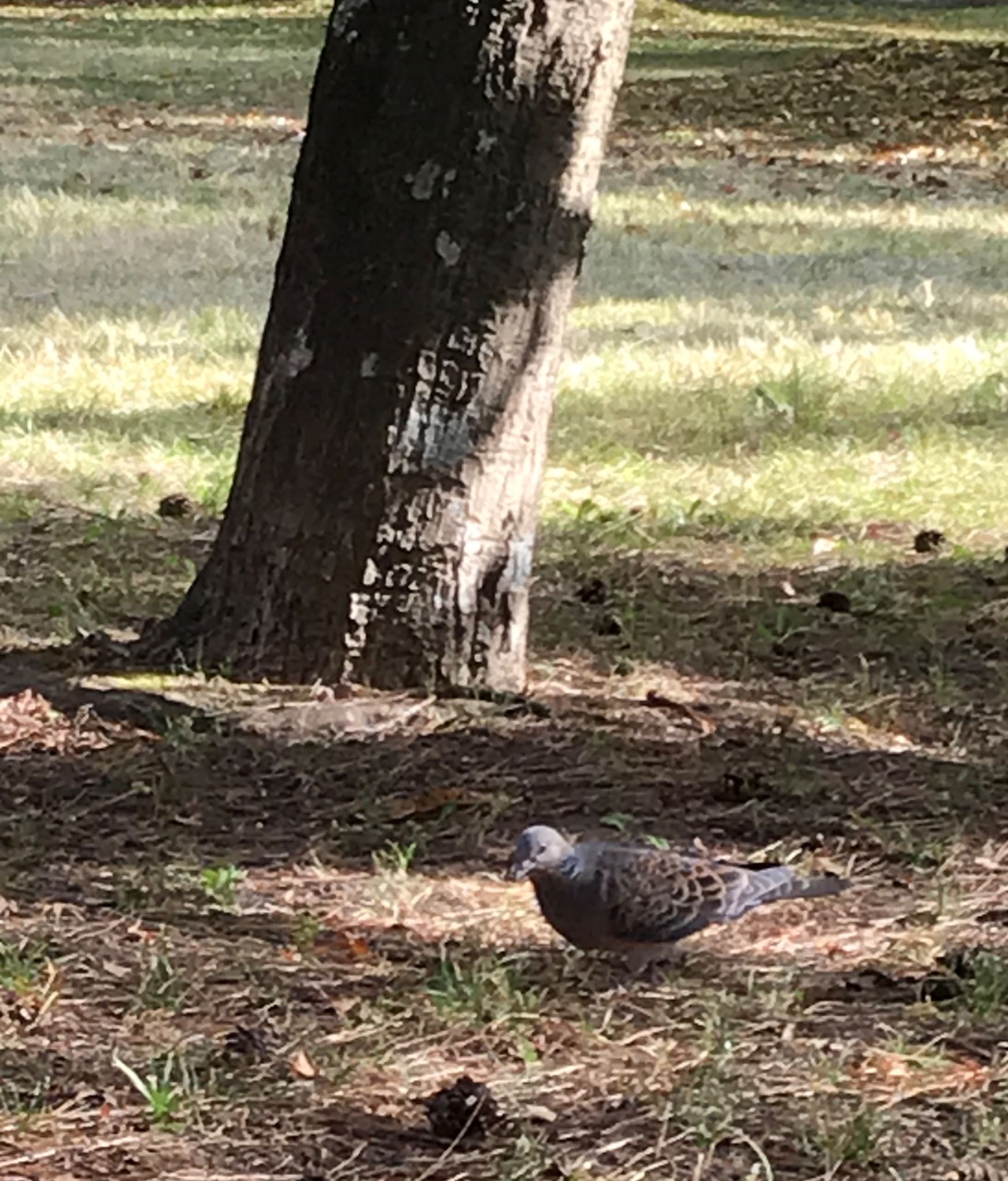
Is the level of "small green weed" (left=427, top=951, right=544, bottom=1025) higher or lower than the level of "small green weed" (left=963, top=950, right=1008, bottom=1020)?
lower

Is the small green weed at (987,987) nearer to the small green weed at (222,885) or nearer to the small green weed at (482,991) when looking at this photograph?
the small green weed at (482,991)

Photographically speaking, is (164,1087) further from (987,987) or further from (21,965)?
(987,987)

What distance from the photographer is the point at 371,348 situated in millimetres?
4504

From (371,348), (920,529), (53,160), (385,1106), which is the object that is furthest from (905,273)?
(385,1106)

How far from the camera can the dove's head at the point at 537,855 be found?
11.1ft

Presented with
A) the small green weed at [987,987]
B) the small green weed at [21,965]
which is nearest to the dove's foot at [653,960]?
the small green weed at [987,987]

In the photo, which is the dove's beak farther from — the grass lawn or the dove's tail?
the dove's tail

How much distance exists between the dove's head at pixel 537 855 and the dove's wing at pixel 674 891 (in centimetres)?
6

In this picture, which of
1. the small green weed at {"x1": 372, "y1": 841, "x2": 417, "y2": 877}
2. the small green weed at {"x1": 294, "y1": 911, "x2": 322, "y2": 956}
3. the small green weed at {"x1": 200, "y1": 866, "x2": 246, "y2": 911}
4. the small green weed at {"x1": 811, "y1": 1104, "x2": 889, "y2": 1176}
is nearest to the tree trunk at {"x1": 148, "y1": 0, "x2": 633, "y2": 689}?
the small green weed at {"x1": 372, "y1": 841, "x2": 417, "y2": 877}

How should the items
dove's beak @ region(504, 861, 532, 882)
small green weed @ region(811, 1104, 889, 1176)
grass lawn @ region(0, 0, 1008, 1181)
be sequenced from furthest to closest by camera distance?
dove's beak @ region(504, 861, 532, 882) → grass lawn @ region(0, 0, 1008, 1181) → small green weed @ region(811, 1104, 889, 1176)

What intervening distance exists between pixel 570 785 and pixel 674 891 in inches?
35.8

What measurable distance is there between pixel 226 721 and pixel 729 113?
16.2 m

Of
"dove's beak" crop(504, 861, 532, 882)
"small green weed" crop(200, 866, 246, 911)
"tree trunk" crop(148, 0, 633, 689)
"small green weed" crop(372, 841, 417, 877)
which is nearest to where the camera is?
"dove's beak" crop(504, 861, 532, 882)

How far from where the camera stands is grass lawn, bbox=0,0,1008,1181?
2982 mm
